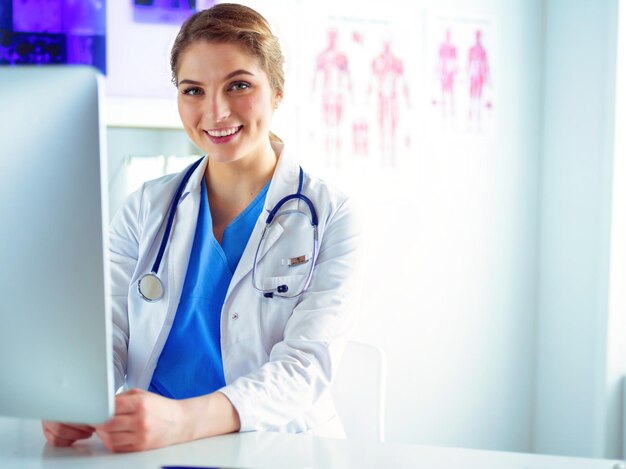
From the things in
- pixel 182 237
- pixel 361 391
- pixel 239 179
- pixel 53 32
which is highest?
pixel 53 32

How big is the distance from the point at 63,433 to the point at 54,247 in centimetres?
36

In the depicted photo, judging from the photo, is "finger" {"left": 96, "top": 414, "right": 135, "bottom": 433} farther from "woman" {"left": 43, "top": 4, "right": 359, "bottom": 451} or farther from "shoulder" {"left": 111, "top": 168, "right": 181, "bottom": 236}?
"shoulder" {"left": 111, "top": 168, "right": 181, "bottom": 236}

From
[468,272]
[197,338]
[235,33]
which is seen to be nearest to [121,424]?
[197,338]

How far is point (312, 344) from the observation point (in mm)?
1257

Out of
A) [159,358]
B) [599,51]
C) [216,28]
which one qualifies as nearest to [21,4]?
[216,28]

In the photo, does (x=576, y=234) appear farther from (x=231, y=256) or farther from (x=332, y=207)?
(x=231, y=256)

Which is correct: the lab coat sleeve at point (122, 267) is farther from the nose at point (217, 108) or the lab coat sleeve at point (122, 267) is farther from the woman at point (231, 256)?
the nose at point (217, 108)

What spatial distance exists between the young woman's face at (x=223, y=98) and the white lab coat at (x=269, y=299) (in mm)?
101

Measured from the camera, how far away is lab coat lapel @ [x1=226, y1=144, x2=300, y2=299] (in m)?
1.39

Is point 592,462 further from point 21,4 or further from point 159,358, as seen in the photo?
point 21,4

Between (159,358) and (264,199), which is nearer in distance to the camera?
(159,358)

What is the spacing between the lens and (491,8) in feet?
9.11

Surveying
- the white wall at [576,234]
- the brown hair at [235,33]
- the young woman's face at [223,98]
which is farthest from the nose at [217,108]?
the white wall at [576,234]

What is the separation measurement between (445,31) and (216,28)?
1.50m
